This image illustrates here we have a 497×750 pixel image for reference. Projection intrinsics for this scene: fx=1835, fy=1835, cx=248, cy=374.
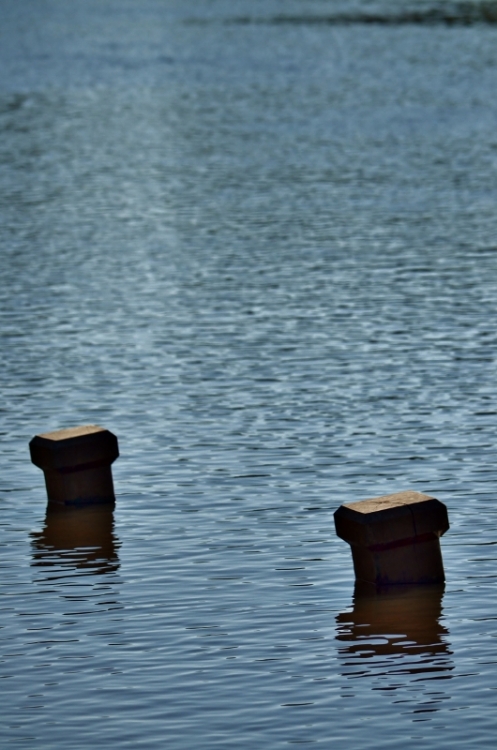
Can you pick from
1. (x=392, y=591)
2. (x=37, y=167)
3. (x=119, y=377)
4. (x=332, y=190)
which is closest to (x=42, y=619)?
(x=392, y=591)

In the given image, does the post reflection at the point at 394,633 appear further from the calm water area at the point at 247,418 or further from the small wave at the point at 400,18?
the small wave at the point at 400,18

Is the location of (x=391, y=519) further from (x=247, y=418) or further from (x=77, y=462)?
(x=247, y=418)

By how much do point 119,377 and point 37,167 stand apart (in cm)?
2768

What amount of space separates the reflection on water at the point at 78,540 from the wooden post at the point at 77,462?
0.49 ft

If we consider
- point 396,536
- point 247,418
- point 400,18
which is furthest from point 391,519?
point 400,18

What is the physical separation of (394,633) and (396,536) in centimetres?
87

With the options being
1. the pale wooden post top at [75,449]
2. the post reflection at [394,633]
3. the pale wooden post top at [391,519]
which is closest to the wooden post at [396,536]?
the pale wooden post top at [391,519]

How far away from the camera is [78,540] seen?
59.9ft

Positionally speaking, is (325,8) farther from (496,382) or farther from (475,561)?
(475,561)

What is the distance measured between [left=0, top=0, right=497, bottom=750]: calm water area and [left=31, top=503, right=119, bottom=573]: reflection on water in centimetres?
4

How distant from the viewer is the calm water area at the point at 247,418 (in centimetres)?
1379

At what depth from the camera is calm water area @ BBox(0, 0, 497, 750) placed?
13789mm

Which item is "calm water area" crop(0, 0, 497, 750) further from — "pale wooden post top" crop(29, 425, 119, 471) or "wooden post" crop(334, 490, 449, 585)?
"pale wooden post top" crop(29, 425, 119, 471)

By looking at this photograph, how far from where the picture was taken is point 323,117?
6241cm
